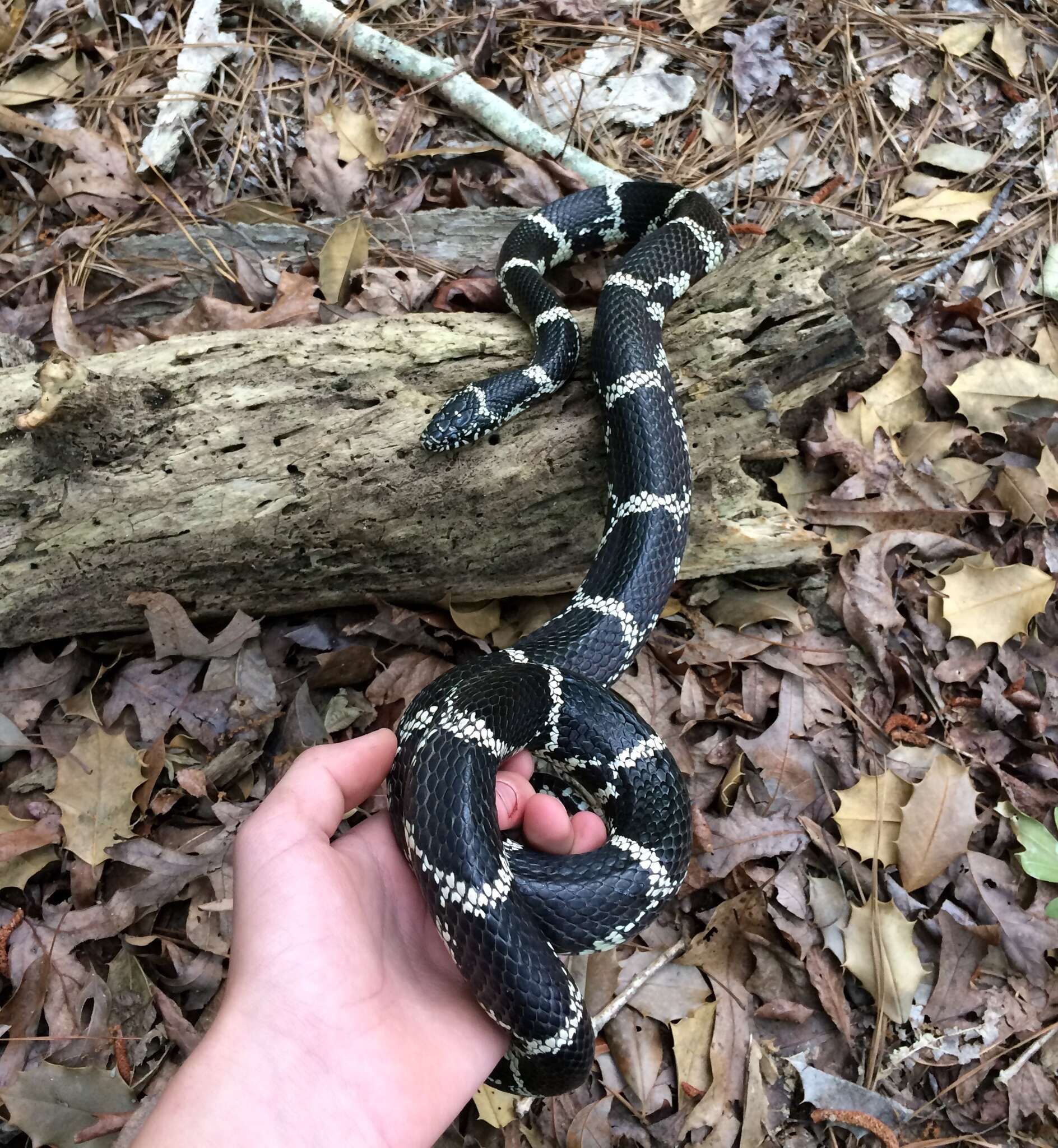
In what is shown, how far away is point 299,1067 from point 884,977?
246 cm

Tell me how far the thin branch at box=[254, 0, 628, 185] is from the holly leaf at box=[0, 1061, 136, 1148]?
19.0 ft

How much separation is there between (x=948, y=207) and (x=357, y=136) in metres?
4.15

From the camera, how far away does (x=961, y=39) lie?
596cm

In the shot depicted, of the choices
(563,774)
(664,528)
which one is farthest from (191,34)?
(563,774)

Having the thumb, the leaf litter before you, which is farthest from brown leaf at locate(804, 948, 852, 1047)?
the thumb

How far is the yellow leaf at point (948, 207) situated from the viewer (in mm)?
5418

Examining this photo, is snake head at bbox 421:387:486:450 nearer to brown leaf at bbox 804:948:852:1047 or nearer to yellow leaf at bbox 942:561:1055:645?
yellow leaf at bbox 942:561:1055:645

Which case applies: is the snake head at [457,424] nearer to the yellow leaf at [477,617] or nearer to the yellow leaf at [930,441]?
the yellow leaf at [477,617]

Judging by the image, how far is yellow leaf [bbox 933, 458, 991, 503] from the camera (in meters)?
4.67

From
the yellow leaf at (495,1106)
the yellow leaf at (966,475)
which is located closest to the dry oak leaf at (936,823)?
the yellow leaf at (966,475)

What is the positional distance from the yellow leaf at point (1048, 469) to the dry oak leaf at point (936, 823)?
Answer: 6.19 feet

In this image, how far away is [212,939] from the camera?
3.34 metres

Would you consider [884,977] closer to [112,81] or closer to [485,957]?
[485,957]

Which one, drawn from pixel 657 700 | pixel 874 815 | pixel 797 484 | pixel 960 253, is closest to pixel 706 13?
pixel 960 253
